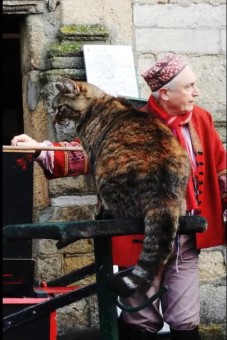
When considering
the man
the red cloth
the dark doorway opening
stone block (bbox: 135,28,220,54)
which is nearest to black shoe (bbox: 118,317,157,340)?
the man

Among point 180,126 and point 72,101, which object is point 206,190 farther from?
point 72,101

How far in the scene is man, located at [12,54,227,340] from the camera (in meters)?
4.31

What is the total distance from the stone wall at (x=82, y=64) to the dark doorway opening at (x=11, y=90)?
85 cm

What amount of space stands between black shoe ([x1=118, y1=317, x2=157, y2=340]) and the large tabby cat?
565 millimetres

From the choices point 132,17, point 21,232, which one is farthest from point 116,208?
point 132,17

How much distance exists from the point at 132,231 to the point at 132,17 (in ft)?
8.63

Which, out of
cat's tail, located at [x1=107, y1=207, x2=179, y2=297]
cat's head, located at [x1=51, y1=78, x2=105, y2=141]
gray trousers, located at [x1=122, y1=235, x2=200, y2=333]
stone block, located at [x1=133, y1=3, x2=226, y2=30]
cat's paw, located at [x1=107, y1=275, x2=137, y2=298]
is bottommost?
gray trousers, located at [x1=122, y1=235, x2=200, y2=333]

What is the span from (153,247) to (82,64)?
2231 mm

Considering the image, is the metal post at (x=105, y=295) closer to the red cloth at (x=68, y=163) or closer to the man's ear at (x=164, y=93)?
the red cloth at (x=68, y=163)

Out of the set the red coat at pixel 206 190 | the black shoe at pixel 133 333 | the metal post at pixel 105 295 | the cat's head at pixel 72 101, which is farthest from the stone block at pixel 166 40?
the metal post at pixel 105 295

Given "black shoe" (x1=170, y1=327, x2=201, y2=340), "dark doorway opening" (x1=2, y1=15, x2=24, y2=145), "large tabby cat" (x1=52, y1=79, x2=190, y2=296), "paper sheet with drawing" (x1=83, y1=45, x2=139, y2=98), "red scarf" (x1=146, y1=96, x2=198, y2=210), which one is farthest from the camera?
"dark doorway opening" (x1=2, y1=15, x2=24, y2=145)

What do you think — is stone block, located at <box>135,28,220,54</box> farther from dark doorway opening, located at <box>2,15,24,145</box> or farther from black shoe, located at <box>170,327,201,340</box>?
black shoe, located at <box>170,327,201,340</box>

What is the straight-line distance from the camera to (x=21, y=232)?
3.36 metres

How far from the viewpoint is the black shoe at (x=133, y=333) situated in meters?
4.29
